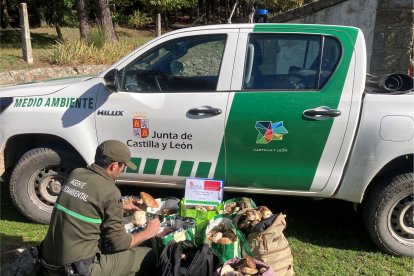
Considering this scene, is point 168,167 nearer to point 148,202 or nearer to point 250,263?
point 148,202

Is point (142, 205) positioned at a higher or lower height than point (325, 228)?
higher

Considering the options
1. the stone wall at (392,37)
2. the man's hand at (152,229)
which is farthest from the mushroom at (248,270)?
the stone wall at (392,37)

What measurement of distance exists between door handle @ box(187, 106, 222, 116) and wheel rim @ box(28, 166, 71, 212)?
4.44 feet

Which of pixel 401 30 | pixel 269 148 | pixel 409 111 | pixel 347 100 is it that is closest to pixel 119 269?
pixel 269 148

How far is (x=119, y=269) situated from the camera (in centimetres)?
325

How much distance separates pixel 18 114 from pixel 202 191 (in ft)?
6.06

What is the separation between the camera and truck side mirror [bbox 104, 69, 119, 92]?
412cm

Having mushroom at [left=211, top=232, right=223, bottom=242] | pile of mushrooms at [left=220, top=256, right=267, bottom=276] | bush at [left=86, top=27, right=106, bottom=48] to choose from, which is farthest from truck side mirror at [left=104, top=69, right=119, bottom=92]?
bush at [left=86, top=27, right=106, bottom=48]

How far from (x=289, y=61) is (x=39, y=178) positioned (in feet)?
8.35

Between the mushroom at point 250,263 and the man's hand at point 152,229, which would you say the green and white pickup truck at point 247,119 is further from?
the mushroom at point 250,263

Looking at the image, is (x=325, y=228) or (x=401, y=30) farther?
(x=401, y=30)

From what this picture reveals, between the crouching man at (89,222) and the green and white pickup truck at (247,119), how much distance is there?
1.06m

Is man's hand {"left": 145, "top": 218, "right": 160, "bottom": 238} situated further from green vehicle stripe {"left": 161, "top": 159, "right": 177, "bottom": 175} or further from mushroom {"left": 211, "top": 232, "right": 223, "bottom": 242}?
green vehicle stripe {"left": 161, "top": 159, "right": 177, "bottom": 175}

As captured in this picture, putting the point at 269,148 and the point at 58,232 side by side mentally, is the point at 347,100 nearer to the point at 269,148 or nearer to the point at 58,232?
the point at 269,148
